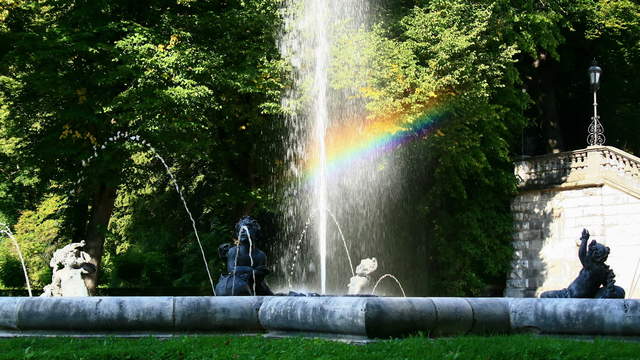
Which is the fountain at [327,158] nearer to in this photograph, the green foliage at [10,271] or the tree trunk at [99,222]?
the tree trunk at [99,222]

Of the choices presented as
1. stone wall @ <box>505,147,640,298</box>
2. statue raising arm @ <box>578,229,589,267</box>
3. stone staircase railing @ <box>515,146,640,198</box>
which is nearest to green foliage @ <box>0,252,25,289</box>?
stone wall @ <box>505,147,640,298</box>

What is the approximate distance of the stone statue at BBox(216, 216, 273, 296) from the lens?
39.9 ft

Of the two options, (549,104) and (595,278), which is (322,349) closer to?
(595,278)

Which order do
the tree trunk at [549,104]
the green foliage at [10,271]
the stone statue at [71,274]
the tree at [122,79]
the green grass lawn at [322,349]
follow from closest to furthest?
1. the green grass lawn at [322,349]
2. the stone statue at [71,274]
3. the tree at [122,79]
4. the tree trunk at [549,104]
5. the green foliage at [10,271]

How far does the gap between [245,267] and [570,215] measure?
19.0 meters

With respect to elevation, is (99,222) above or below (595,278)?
above

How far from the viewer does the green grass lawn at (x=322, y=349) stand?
25.5 ft

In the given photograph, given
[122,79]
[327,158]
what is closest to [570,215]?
[327,158]

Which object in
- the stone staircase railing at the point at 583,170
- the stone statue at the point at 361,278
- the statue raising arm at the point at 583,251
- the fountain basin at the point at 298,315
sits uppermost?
the stone staircase railing at the point at 583,170

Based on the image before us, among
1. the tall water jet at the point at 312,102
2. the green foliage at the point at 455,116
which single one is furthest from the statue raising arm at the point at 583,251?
the green foliage at the point at 455,116

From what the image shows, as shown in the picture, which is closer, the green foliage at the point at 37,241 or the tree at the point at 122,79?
the tree at the point at 122,79

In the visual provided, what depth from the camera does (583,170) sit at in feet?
93.2

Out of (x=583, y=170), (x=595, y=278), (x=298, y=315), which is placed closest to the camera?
(x=298, y=315)

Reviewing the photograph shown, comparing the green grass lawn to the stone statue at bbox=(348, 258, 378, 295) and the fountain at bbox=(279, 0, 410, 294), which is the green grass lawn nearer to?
the stone statue at bbox=(348, 258, 378, 295)
